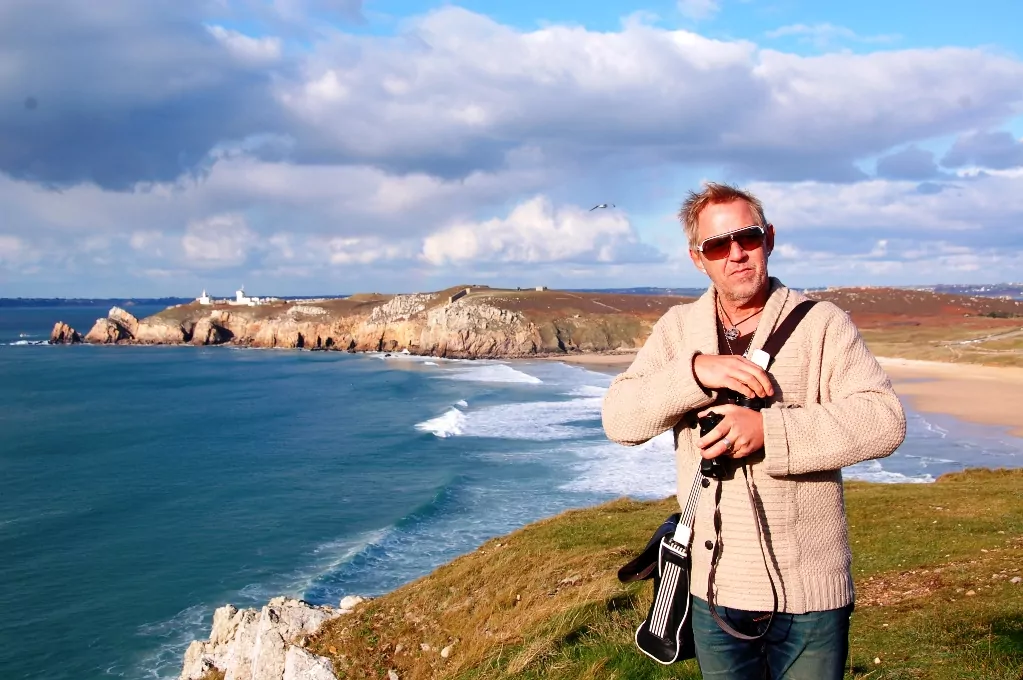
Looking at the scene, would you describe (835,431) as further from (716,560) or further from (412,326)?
(412,326)

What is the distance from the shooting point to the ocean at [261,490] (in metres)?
15.8

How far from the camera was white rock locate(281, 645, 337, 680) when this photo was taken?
6953 millimetres

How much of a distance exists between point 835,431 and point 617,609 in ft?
15.6

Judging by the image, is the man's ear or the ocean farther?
the ocean

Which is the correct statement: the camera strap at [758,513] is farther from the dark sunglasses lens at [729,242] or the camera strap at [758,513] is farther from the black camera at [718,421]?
the dark sunglasses lens at [729,242]

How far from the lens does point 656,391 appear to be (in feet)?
8.11

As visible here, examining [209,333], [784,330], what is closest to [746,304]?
[784,330]

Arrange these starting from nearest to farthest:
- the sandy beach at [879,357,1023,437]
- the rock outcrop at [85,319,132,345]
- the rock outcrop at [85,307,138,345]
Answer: the sandy beach at [879,357,1023,437], the rock outcrop at [85,319,132,345], the rock outcrop at [85,307,138,345]

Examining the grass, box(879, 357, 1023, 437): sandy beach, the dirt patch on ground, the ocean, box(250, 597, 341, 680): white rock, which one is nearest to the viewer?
the grass

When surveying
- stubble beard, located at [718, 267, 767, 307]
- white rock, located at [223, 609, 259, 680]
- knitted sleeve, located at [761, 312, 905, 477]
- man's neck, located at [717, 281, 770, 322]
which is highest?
stubble beard, located at [718, 267, 767, 307]

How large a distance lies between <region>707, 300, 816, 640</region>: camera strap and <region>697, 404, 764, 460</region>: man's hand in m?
0.14

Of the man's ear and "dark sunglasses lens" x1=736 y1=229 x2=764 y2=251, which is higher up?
"dark sunglasses lens" x1=736 y1=229 x2=764 y2=251

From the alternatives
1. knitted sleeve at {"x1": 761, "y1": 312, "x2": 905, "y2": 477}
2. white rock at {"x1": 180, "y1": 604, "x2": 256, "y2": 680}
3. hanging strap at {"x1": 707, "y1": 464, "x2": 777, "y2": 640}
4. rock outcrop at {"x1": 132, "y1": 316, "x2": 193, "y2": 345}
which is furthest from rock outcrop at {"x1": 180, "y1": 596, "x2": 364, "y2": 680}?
rock outcrop at {"x1": 132, "y1": 316, "x2": 193, "y2": 345}

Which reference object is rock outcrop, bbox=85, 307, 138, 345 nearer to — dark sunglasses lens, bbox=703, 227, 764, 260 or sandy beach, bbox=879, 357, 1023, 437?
sandy beach, bbox=879, 357, 1023, 437
